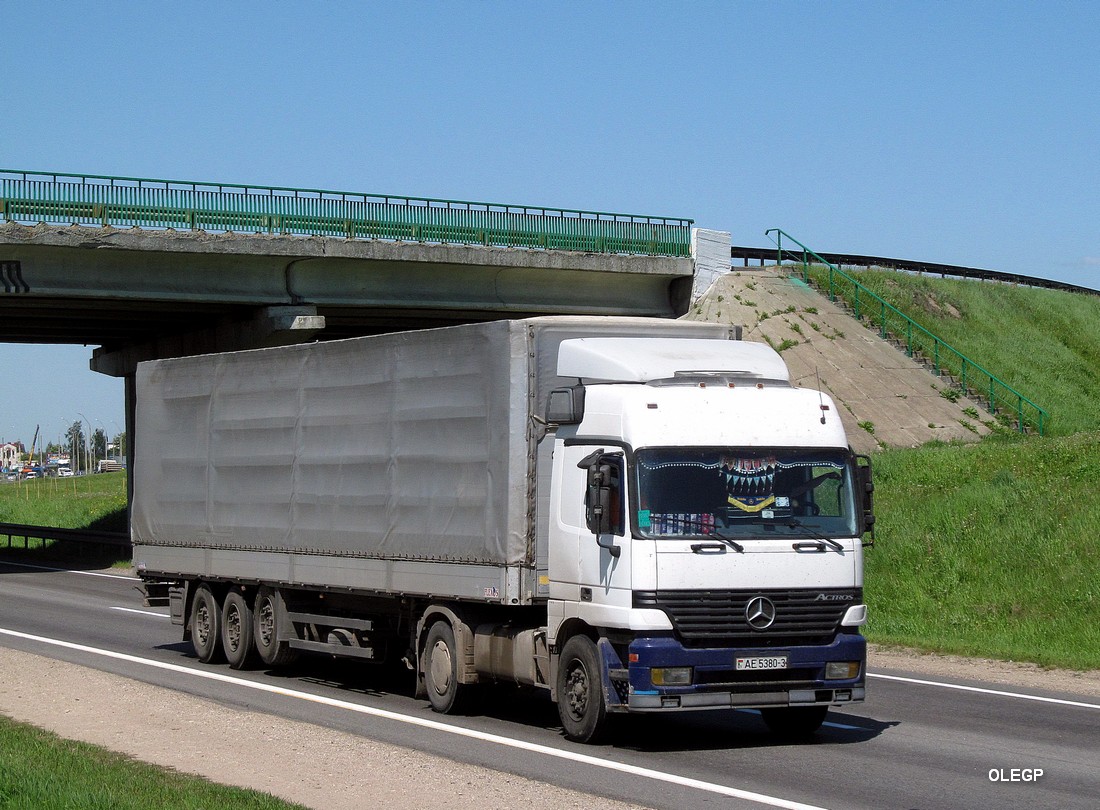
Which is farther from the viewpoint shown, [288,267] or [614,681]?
[288,267]

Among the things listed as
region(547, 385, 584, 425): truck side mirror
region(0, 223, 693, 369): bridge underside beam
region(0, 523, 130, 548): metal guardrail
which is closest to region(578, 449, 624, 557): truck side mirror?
region(547, 385, 584, 425): truck side mirror

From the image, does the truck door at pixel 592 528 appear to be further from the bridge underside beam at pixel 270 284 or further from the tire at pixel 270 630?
the bridge underside beam at pixel 270 284

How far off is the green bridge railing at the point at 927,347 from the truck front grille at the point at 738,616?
28341 mm

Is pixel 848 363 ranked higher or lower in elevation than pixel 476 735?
higher

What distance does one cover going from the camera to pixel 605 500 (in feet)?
36.5

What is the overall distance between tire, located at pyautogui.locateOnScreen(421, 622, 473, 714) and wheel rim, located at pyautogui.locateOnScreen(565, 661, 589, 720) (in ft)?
5.22

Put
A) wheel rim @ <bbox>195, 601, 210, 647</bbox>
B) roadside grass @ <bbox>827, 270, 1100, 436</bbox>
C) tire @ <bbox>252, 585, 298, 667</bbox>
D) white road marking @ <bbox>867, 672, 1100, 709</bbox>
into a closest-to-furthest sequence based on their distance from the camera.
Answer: white road marking @ <bbox>867, 672, 1100, 709</bbox>
tire @ <bbox>252, 585, 298, 667</bbox>
wheel rim @ <bbox>195, 601, 210, 647</bbox>
roadside grass @ <bbox>827, 270, 1100, 436</bbox>

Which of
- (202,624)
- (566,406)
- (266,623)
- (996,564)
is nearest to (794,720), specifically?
(566,406)

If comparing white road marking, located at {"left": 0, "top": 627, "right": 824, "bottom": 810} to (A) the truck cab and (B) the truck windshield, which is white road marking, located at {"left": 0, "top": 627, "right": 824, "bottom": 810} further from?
(B) the truck windshield

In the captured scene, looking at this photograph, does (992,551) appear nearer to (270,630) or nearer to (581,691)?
(270,630)

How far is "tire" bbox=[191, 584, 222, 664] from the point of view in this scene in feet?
58.7

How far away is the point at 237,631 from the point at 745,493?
8.36 m

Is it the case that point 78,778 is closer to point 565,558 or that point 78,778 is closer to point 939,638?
point 565,558

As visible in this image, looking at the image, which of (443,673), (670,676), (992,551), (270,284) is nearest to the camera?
(670,676)
